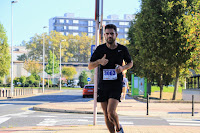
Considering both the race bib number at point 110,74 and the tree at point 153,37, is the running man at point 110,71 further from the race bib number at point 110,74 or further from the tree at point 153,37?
the tree at point 153,37

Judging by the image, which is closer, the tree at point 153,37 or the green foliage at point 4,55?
the tree at point 153,37

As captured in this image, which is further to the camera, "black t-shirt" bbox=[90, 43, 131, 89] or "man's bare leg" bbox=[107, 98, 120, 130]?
"black t-shirt" bbox=[90, 43, 131, 89]

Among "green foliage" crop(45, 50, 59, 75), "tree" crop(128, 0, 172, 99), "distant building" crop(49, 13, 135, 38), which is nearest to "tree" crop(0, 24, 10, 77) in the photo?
"tree" crop(128, 0, 172, 99)

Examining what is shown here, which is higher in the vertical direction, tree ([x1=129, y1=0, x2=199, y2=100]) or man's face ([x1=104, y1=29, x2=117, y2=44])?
tree ([x1=129, y1=0, x2=199, y2=100])

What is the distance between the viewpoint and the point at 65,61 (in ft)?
449

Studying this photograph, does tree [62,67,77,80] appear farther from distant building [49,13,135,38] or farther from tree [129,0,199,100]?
tree [129,0,199,100]

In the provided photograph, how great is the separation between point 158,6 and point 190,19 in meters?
3.25

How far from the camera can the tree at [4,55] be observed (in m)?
57.5

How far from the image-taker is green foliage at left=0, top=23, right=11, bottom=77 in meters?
57.5

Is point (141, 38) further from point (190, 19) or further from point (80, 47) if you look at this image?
point (80, 47)

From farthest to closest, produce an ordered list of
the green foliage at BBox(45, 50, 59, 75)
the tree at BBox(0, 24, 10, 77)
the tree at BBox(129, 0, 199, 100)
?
1. the green foliage at BBox(45, 50, 59, 75)
2. the tree at BBox(0, 24, 10, 77)
3. the tree at BBox(129, 0, 199, 100)

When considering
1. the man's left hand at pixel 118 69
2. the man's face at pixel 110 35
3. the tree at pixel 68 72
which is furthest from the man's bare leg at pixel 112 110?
Answer: the tree at pixel 68 72

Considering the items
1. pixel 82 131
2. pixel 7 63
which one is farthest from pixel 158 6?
pixel 7 63

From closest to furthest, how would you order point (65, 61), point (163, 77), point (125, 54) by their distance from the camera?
point (125, 54), point (163, 77), point (65, 61)
